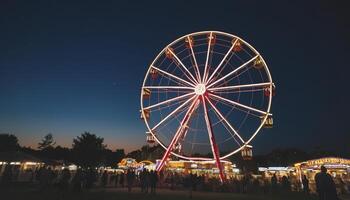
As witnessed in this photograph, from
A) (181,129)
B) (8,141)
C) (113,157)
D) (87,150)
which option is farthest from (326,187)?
(113,157)

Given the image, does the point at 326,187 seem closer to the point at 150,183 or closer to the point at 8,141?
the point at 150,183

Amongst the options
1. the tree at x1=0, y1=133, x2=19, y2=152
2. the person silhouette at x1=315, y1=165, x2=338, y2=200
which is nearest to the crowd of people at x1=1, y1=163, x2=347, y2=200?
the person silhouette at x1=315, y1=165, x2=338, y2=200

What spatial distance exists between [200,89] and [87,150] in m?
48.4

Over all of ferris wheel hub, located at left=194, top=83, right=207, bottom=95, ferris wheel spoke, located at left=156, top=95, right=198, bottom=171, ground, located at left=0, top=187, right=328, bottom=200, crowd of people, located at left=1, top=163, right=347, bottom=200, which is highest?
ferris wheel hub, located at left=194, top=83, right=207, bottom=95

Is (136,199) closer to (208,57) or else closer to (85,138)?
(208,57)

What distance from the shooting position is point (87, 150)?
67000 mm

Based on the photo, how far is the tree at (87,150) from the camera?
66.2 m

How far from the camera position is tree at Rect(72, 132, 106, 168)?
66200 mm

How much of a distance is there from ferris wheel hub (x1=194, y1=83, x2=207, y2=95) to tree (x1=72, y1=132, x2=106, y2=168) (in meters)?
46.3

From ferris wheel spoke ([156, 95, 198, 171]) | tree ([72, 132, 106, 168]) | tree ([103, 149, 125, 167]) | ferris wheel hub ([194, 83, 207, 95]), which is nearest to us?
ferris wheel hub ([194, 83, 207, 95])

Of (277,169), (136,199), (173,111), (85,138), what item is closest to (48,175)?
(136,199)

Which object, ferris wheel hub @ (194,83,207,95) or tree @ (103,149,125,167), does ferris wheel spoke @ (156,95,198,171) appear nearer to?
ferris wheel hub @ (194,83,207,95)

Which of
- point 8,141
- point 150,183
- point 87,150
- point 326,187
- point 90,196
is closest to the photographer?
point 326,187

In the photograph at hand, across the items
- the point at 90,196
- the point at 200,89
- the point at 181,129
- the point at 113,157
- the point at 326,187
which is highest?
the point at 200,89
